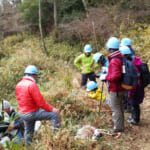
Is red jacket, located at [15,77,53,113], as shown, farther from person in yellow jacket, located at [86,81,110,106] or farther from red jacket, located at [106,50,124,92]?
person in yellow jacket, located at [86,81,110,106]

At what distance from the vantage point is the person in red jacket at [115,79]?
2.67 m

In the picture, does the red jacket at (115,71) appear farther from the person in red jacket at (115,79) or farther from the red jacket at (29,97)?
the red jacket at (29,97)

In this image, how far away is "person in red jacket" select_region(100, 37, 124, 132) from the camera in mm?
2668

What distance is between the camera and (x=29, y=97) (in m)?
3.02

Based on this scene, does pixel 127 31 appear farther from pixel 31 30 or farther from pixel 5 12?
pixel 5 12

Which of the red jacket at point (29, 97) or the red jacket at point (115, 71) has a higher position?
the red jacket at point (115, 71)

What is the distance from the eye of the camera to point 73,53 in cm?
1195

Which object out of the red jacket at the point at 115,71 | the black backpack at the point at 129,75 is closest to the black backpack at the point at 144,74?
the black backpack at the point at 129,75

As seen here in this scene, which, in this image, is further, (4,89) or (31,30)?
(31,30)

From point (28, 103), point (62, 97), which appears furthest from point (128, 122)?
point (28, 103)

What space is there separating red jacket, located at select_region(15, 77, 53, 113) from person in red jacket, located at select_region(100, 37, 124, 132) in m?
1.22

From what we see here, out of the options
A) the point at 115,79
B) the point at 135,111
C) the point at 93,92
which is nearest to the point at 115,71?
the point at 115,79

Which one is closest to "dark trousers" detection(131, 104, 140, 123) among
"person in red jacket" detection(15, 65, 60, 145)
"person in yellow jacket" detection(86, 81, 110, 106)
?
"person in yellow jacket" detection(86, 81, 110, 106)

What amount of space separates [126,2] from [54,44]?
6.78m
